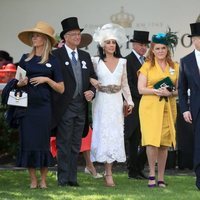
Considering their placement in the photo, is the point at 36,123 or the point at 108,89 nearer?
the point at 36,123

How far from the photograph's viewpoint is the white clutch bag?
891cm

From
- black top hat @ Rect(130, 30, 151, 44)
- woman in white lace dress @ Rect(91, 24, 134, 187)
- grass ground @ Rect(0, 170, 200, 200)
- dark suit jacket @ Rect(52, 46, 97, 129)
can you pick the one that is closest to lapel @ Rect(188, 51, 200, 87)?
woman in white lace dress @ Rect(91, 24, 134, 187)

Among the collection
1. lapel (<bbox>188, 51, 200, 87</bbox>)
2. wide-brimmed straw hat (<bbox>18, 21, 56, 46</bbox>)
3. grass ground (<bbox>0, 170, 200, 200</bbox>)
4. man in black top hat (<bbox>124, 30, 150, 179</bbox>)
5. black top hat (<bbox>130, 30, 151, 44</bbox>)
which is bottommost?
grass ground (<bbox>0, 170, 200, 200</bbox>)

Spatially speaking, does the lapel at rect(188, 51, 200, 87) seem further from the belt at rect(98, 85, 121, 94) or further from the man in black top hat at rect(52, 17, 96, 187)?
the man in black top hat at rect(52, 17, 96, 187)

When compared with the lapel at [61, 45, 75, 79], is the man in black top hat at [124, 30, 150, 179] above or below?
below

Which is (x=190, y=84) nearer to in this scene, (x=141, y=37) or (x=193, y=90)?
(x=193, y=90)

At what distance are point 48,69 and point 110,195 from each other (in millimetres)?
1552

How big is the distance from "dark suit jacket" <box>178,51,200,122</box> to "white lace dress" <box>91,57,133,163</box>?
2.64 ft

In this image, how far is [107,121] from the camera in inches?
377

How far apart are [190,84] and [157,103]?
0.56 m

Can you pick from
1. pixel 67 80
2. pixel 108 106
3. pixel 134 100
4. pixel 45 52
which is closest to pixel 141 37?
pixel 134 100

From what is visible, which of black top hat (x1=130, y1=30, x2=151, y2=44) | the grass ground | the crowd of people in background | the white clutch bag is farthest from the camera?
black top hat (x1=130, y1=30, x2=151, y2=44)

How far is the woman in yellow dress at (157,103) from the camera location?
9.51 meters

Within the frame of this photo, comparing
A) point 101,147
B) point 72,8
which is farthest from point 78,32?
point 72,8
